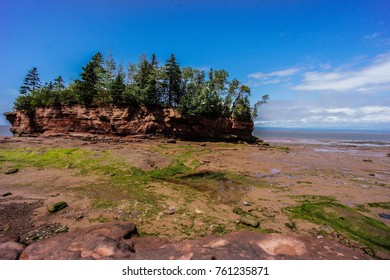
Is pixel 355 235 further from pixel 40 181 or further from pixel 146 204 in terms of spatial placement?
pixel 40 181

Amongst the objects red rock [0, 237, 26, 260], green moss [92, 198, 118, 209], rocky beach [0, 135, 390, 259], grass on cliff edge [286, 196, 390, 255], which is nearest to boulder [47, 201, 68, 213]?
rocky beach [0, 135, 390, 259]

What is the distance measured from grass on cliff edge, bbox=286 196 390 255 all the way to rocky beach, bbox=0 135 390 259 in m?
0.04

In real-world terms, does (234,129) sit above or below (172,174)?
above

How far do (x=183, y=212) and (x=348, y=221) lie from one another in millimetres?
7894

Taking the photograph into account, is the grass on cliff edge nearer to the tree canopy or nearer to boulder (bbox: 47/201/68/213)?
boulder (bbox: 47/201/68/213)

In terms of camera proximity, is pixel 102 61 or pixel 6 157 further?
pixel 102 61

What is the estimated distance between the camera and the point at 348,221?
8727 mm

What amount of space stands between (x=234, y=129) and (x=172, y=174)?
3217 cm

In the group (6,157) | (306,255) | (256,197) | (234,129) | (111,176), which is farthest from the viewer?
(234,129)

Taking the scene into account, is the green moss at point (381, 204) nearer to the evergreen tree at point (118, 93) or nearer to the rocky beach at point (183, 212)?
the rocky beach at point (183, 212)

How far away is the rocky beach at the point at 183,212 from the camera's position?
6.12m

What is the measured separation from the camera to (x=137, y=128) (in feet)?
127
